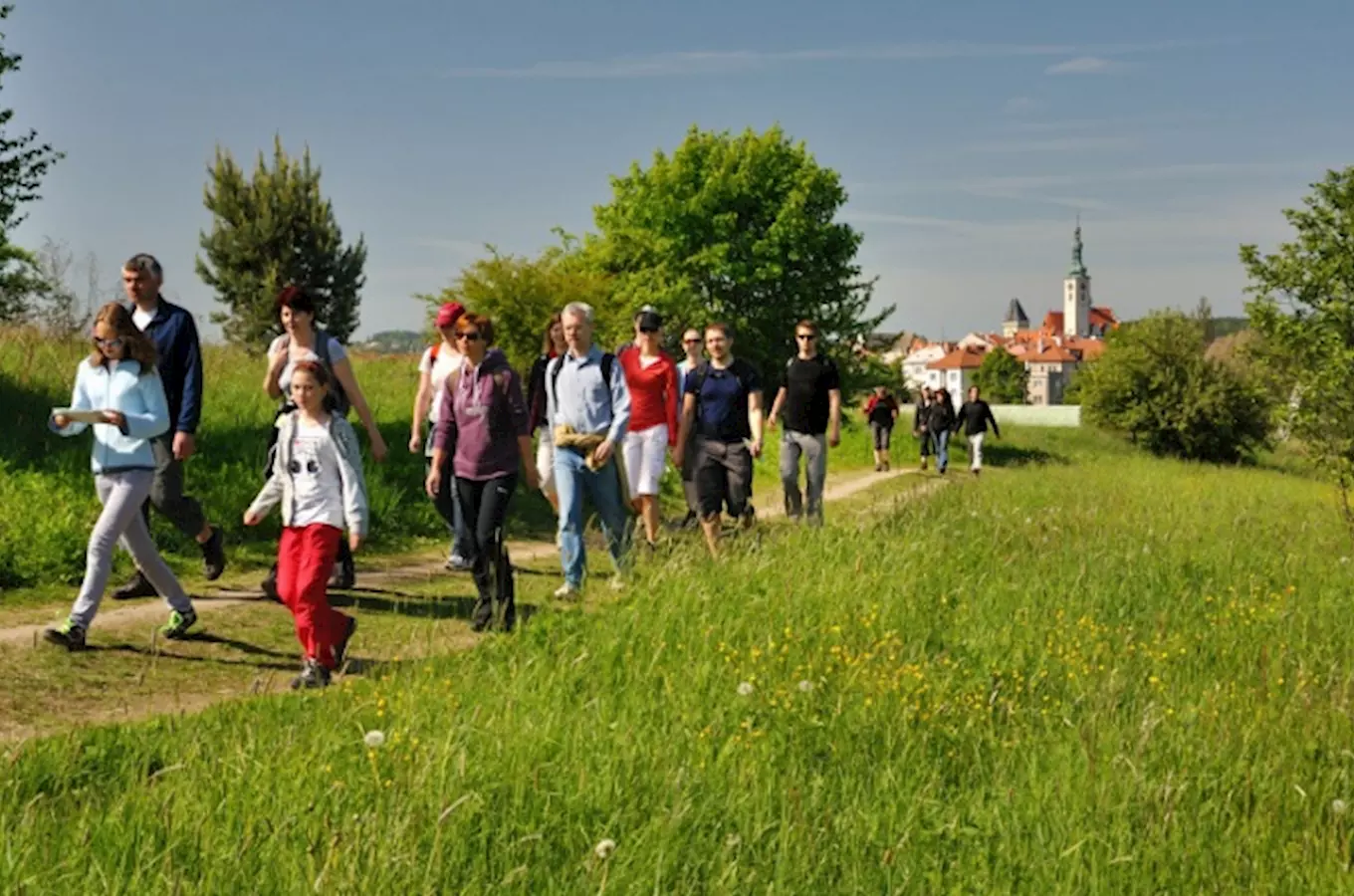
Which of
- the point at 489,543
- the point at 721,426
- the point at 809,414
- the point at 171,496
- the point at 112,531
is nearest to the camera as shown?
the point at 112,531

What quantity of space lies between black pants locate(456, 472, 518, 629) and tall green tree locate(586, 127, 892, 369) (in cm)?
3417

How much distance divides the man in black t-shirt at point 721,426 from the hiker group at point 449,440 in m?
0.01

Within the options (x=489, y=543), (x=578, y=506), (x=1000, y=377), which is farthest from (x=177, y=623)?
(x=1000, y=377)

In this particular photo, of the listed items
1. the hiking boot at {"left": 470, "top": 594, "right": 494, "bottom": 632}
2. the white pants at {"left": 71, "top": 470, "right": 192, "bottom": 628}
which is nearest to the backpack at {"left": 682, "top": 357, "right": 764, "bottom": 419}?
the hiking boot at {"left": 470, "top": 594, "right": 494, "bottom": 632}

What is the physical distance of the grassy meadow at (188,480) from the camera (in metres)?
9.68

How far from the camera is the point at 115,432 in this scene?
7020mm

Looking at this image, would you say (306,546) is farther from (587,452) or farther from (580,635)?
(587,452)

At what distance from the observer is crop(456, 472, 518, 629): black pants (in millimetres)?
7781

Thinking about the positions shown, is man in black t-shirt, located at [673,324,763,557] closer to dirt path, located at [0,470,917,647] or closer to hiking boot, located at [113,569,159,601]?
dirt path, located at [0,470,917,647]

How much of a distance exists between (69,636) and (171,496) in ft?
5.29

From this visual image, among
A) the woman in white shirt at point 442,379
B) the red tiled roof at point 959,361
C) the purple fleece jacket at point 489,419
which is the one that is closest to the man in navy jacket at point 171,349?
the purple fleece jacket at point 489,419

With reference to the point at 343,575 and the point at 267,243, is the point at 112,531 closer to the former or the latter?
the point at 343,575

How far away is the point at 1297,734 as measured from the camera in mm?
5402

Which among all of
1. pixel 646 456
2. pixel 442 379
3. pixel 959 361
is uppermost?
pixel 959 361
